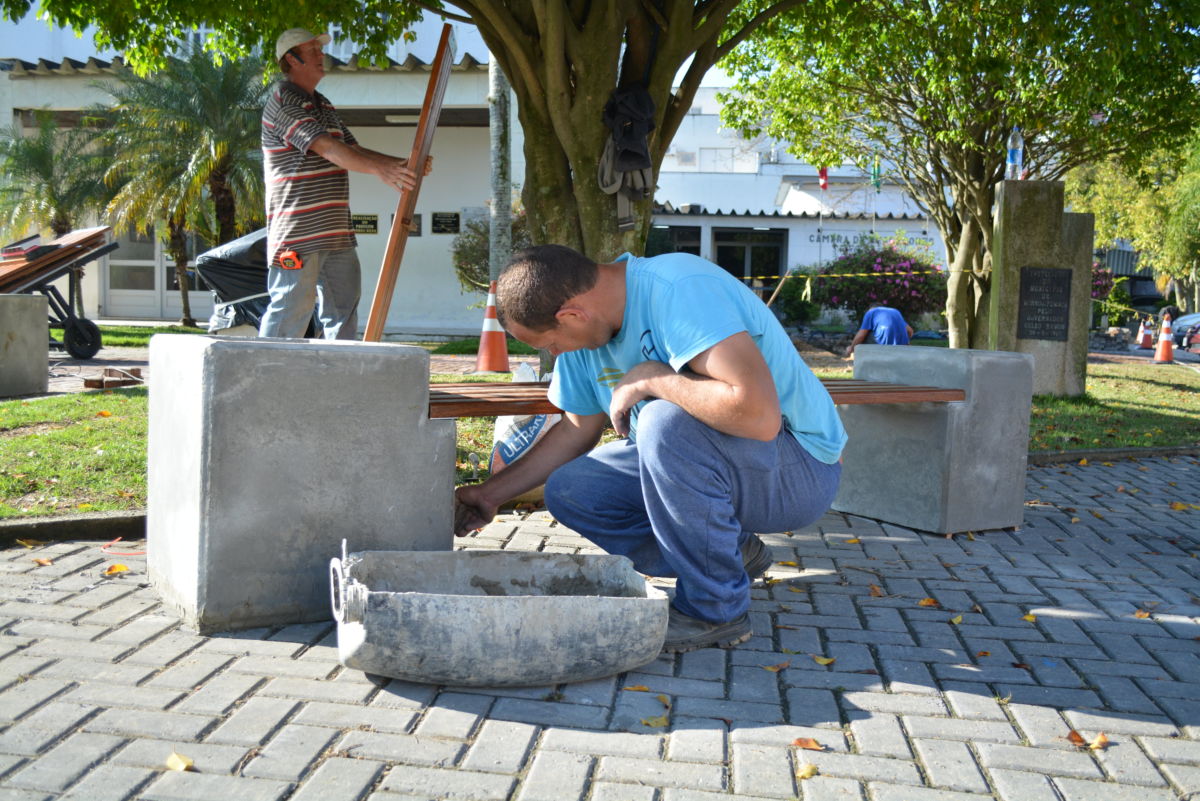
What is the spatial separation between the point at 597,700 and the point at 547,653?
196 mm

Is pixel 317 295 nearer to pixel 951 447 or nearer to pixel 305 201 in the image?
pixel 305 201

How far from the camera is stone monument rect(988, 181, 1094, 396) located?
11.4 meters

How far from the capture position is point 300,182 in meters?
5.20

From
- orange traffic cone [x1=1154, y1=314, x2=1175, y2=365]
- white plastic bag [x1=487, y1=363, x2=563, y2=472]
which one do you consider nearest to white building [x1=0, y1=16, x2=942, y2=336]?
orange traffic cone [x1=1154, y1=314, x2=1175, y2=365]

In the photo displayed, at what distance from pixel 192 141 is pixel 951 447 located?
60.4ft

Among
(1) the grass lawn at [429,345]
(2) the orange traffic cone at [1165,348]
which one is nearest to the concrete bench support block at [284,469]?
(1) the grass lawn at [429,345]

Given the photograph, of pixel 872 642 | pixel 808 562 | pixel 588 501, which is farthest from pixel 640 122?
pixel 872 642

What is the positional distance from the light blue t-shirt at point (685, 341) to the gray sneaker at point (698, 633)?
0.60 metres

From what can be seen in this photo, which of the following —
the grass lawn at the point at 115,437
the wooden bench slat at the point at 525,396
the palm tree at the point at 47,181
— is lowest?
the grass lawn at the point at 115,437

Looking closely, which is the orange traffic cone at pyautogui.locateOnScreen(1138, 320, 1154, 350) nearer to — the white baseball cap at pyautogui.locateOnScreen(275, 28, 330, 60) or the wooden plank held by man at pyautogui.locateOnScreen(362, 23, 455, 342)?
the wooden plank held by man at pyautogui.locateOnScreen(362, 23, 455, 342)

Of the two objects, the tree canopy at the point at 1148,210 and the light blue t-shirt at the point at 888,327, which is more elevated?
the tree canopy at the point at 1148,210

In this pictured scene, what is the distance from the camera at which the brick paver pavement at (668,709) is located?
2473 millimetres

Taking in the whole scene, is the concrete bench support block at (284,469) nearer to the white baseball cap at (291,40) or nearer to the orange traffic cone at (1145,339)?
the white baseball cap at (291,40)

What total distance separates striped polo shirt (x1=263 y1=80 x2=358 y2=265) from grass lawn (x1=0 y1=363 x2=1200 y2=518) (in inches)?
56.3
